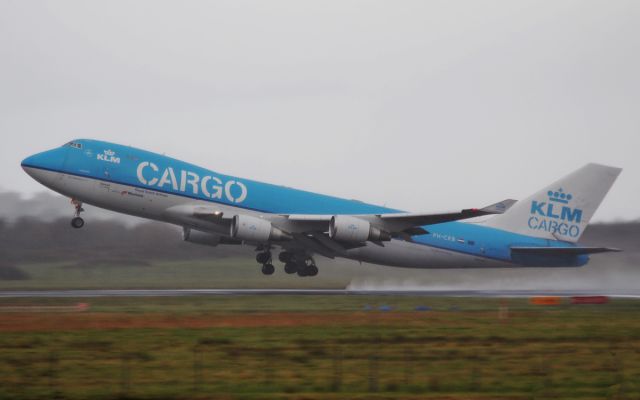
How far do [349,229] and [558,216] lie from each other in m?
11.6

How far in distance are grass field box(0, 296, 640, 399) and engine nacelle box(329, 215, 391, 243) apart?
5130 mm

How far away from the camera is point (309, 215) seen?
38.9 m

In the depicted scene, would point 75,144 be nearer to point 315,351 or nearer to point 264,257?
point 264,257

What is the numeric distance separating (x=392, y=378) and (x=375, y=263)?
23.5 metres

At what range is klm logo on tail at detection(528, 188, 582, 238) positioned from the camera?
43562 millimetres

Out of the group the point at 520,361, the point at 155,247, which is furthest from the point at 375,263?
the point at 520,361

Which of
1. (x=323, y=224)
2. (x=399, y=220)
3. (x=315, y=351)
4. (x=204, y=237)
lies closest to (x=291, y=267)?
(x=323, y=224)

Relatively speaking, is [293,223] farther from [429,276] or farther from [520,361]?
[520,361]

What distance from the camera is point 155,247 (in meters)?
49.7

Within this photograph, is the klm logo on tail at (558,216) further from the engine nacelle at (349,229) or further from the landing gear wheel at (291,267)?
the landing gear wheel at (291,267)

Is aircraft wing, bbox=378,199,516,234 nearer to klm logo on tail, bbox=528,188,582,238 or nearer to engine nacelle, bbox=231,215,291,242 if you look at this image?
engine nacelle, bbox=231,215,291,242

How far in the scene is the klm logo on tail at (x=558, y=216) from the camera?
143ft

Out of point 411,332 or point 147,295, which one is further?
point 147,295

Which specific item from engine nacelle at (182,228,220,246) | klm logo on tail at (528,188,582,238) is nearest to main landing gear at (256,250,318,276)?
engine nacelle at (182,228,220,246)
